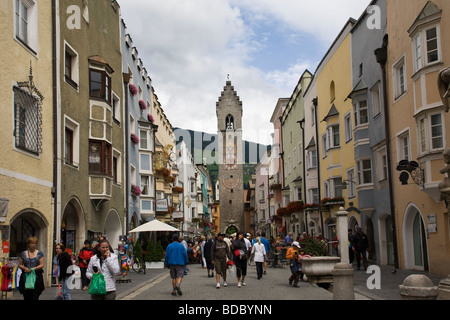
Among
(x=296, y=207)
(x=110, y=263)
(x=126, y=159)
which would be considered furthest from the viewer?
(x=296, y=207)

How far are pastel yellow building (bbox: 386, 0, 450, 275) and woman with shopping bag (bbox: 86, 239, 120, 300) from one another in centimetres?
1262

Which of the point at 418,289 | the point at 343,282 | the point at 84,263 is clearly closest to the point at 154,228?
the point at 84,263

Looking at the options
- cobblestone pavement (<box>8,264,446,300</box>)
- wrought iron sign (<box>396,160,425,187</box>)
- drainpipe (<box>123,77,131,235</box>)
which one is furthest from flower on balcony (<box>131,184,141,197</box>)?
wrought iron sign (<box>396,160,425,187</box>)

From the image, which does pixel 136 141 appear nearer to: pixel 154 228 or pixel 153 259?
pixel 153 259

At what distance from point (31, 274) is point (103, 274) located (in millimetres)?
2105

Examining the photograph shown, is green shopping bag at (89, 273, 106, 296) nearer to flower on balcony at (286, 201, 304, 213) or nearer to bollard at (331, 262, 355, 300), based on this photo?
bollard at (331, 262, 355, 300)

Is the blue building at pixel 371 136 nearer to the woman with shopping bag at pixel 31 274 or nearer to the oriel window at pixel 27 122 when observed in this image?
the oriel window at pixel 27 122

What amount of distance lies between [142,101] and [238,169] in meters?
56.4

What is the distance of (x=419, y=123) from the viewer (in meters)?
19.8

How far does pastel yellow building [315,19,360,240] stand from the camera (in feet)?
101

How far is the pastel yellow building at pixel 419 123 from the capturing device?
61.8ft

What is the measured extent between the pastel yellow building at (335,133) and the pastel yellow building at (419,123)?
6.11 m
